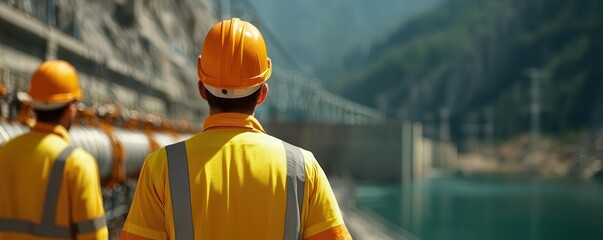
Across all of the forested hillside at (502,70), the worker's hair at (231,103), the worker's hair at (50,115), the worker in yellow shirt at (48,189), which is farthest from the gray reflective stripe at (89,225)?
the forested hillside at (502,70)

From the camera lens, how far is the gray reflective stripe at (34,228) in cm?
358

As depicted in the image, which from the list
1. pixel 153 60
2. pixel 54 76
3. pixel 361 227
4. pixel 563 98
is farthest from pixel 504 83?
pixel 54 76

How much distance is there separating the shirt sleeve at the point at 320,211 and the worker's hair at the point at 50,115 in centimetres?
204

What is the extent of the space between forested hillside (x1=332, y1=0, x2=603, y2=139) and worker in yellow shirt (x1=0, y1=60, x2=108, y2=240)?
109 meters

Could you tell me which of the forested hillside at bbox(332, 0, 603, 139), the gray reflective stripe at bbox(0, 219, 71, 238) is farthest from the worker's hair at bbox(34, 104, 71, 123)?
the forested hillside at bbox(332, 0, 603, 139)

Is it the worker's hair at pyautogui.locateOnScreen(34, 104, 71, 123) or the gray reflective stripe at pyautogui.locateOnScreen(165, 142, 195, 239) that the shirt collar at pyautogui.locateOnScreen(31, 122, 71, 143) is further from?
the gray reflective stripe at pyautogui.locateOnScreen(165, 142, 195, 239)

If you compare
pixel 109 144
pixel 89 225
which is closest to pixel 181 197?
pixel 89 225

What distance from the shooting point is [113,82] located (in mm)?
26719

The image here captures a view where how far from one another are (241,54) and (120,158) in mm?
8780

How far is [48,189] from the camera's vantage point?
3.62 meters

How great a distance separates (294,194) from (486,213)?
28492 millimetres

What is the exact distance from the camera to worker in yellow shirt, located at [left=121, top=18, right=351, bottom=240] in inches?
87.4

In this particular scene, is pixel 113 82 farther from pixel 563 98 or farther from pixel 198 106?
pixel 563 98

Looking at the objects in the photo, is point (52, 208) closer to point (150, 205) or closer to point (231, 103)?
point (150, 205)
